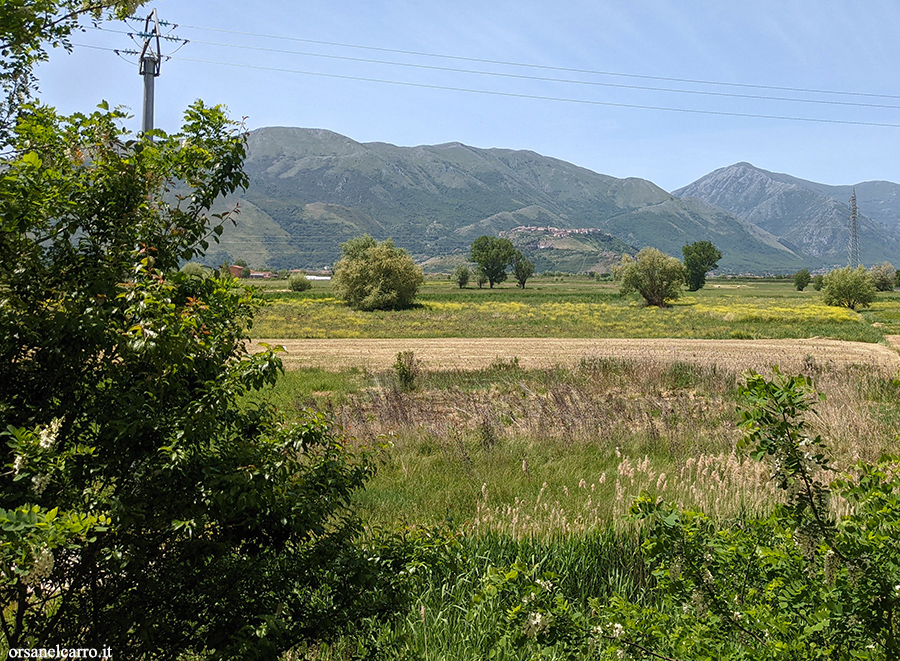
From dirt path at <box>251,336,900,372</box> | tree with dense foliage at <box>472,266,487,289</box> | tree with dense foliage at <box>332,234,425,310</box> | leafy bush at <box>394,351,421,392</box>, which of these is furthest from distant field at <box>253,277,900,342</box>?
tree with dense foliage at <box>472,266,487,289</box>

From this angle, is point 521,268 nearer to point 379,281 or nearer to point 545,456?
point 379,281

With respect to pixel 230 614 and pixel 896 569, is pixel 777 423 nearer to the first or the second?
pixel 896 569

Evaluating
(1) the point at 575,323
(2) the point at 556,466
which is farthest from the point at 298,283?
(2) the point at 556,466

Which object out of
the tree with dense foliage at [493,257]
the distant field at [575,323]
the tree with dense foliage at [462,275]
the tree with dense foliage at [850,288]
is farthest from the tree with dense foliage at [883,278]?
the tree with dense foliage at [462,275]

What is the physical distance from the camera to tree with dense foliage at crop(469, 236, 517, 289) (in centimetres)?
12975

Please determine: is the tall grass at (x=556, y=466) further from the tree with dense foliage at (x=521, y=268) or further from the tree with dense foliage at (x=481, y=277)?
the tree with dense foliage at (x=521, y=268)

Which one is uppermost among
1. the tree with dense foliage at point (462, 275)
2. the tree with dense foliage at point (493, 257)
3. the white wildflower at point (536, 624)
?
the tree with dense foliage at point (493, 257)

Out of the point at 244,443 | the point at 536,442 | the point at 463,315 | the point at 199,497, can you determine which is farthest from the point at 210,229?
the point at 463,315

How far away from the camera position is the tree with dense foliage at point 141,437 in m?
2.62

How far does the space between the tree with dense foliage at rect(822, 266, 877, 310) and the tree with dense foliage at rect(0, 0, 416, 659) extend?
7040 centimetres

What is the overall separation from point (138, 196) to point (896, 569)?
4.26m

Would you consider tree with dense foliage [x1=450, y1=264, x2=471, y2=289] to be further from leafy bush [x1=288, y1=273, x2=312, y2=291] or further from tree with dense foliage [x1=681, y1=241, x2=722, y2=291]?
tree with dense foliage [x1=681, y1=241, x2=722, y2=291]

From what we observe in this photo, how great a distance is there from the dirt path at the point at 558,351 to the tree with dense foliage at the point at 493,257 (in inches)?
3778

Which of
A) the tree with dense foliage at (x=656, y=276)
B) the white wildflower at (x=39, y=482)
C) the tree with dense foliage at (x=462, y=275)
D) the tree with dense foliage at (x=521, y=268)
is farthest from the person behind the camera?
the tree with dense foliage at (x=521, y=268)
